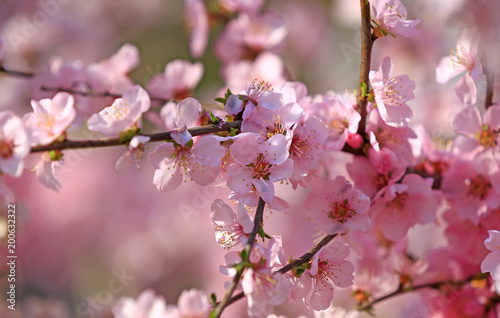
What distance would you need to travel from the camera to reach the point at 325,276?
0.60 m

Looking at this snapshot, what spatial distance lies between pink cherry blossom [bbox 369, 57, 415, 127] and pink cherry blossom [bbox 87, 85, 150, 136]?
10.9 inches

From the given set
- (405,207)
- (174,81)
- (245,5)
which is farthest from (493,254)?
(245,5)

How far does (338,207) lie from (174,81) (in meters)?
0.47

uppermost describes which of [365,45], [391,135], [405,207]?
[365,45]

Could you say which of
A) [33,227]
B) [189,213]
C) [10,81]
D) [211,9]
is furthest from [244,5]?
[33,227]

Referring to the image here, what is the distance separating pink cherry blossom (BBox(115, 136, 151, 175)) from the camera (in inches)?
21.3

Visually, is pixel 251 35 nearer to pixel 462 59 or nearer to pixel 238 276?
pixel 462 59

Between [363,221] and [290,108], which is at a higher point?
[290,108]

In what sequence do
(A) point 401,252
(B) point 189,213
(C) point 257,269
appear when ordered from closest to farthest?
(C) point 257,269, (A) point 401,252, (B) point 189,213

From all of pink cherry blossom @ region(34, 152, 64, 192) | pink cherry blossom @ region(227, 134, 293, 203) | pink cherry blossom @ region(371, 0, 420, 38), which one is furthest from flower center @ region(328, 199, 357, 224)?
pink cherry blossom @ region(34, 152, 64, 192)

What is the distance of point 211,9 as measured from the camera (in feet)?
3.76

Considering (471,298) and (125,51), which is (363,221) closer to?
(471,298)

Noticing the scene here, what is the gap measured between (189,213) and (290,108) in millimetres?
705

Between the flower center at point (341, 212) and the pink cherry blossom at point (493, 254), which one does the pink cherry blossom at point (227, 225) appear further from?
the pink cherry blossom at point (493, 254)
